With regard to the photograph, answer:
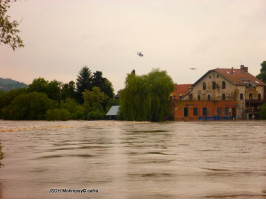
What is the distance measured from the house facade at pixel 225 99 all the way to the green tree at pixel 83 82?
36738 mm

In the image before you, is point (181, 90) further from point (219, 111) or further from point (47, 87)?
point (47, 87)

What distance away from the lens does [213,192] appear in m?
8.49

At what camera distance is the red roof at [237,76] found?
8326cm

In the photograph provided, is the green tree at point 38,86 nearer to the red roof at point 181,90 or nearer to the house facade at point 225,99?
the red roof at point 181,90

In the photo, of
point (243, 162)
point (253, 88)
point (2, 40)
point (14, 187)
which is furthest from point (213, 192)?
point (253, 88)

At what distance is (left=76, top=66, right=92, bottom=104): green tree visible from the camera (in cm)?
11107

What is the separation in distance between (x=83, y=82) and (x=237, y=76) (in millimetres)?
44410

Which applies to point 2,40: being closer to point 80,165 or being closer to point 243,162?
point 80,165

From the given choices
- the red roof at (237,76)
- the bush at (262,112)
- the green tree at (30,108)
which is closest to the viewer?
the bush at (262,112)

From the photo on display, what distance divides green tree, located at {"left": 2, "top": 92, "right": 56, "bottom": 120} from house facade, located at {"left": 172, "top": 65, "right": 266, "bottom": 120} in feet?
94.5

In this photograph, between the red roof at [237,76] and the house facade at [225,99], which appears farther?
the red roof at [237,76]

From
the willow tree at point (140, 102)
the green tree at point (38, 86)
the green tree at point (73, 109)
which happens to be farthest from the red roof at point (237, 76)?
the green tree at point (38, 86)

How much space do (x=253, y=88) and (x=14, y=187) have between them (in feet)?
260

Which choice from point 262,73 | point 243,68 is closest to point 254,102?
point 243,68
